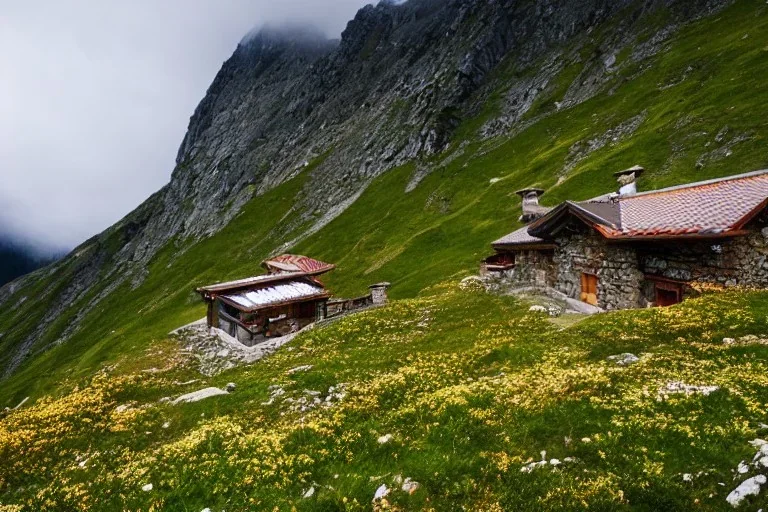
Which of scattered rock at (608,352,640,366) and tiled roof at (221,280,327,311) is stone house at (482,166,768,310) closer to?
scattered rock at (608,352,640,366)

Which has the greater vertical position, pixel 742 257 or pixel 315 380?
pixel 742 257

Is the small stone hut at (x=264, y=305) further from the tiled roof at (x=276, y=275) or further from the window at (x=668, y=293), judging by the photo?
the window at (x=668, y=293)

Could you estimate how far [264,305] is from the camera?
1480 inches

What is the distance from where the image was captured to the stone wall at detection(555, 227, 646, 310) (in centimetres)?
2653

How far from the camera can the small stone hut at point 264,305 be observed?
123 ft

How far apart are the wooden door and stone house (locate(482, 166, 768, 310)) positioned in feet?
0.21

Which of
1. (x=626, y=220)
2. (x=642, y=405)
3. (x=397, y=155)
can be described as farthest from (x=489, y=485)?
(x=397, y=155)

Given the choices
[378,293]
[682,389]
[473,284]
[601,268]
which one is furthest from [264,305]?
[682,389]

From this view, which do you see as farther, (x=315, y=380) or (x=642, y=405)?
(x=315, y=380)

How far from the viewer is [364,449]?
13375mm

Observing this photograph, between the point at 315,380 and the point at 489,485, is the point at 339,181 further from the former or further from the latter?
the point at 489,485

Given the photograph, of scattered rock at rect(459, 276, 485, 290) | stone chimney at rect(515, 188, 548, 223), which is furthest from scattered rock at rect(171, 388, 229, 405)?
stone chimney at rect(515, 188, 548, 223)

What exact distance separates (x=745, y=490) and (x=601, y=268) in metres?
21.1

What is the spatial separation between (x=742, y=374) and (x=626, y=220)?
614 inches
